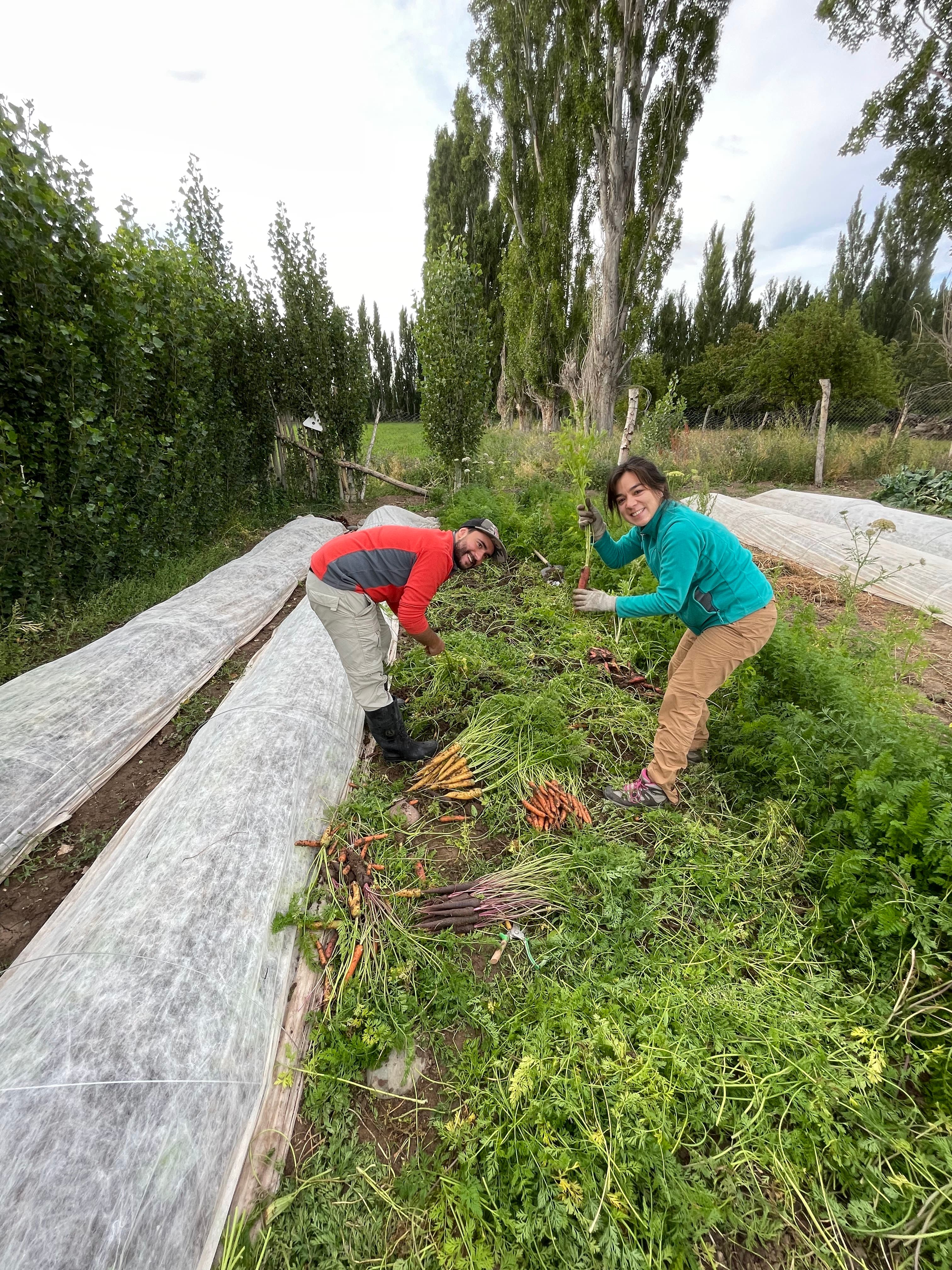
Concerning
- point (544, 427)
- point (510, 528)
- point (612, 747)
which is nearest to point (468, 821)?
point (612, 747)

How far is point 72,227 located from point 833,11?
60.2ft

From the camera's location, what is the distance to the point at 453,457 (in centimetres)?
1065

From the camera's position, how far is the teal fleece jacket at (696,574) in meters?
2.43

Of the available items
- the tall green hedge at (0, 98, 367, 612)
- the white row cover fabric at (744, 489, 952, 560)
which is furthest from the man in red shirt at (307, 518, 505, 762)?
the white row cover fabric at (744, 489, 952, 560)

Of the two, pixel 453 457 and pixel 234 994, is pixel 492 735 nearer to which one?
pixel 234 994

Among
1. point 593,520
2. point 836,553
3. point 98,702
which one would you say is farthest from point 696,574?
point 836,553

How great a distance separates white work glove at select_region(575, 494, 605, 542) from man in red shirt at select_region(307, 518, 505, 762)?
0.63 metres

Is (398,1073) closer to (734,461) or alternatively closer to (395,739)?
(395,739)

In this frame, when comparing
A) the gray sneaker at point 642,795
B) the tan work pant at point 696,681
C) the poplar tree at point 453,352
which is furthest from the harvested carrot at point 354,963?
the poplar tree at point 453,352

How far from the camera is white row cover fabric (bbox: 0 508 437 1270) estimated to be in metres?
1.27

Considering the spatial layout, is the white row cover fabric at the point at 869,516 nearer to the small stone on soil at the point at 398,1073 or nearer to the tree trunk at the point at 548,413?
the small stone on soil at the point at 398,1073

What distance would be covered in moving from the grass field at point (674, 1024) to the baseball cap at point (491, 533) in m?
1.11

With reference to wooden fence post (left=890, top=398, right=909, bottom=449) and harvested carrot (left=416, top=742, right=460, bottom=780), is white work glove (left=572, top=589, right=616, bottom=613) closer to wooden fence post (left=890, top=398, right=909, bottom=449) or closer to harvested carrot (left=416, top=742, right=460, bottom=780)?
harvested carrot (left=416, top=742, right=460, bottom=780)

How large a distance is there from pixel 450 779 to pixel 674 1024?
1532mm
